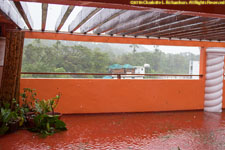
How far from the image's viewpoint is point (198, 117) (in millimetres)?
5852

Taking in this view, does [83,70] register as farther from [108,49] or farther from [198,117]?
[198,117]

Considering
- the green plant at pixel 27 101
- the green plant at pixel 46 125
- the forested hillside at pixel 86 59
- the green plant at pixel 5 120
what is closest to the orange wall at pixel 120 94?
the green plant at pixel 27 101

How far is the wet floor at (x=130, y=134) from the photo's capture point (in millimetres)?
3502

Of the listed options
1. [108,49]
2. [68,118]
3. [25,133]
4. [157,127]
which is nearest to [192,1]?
[157,127]

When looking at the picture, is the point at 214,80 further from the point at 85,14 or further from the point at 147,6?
the point at 147,6

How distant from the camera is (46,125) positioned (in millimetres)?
4148

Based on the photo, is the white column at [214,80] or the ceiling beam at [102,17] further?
the white column at [214,80]

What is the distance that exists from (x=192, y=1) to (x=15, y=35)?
11.9 ft

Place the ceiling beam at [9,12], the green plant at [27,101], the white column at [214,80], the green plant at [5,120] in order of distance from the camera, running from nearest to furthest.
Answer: the ceiling beam at [9,12] < the green plant at [5,120] < the green plant at [27,101] < the white column at [214,80]

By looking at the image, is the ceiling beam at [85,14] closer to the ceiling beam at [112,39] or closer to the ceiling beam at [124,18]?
the ceiling beam at [124,18]

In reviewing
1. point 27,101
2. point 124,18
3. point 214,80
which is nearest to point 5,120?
point 27,101

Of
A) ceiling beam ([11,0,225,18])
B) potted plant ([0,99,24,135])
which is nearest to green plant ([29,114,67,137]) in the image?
potted plant ([0,99,24,135])

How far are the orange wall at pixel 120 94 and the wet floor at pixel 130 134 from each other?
331 millimetres

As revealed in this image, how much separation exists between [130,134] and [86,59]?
28.9 ft
